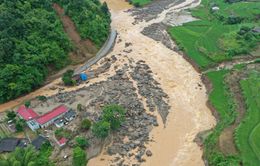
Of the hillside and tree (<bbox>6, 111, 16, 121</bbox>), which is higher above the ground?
tree (<bbox>6, 111, 16, 121</bbox>)

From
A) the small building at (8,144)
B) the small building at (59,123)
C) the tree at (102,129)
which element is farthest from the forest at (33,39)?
the tree at (102,129)

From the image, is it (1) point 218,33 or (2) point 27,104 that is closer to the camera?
(2) point 27,104

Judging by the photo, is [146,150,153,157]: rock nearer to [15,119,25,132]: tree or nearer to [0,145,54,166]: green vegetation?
[0,145,54,166]: green vegetation

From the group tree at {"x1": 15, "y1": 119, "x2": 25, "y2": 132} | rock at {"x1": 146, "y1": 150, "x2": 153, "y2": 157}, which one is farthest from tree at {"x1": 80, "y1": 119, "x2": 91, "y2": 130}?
rock at {"x1": 146, "y1": 150, "x2": 153, "y2": 157}

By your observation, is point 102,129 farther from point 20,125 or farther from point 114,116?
point 20,125

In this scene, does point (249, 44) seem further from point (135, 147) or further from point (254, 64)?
point (135, 147)

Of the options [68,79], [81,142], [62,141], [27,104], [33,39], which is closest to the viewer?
[81,142]

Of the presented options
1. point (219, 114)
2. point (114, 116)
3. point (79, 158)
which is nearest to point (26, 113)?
point (114, 116)
